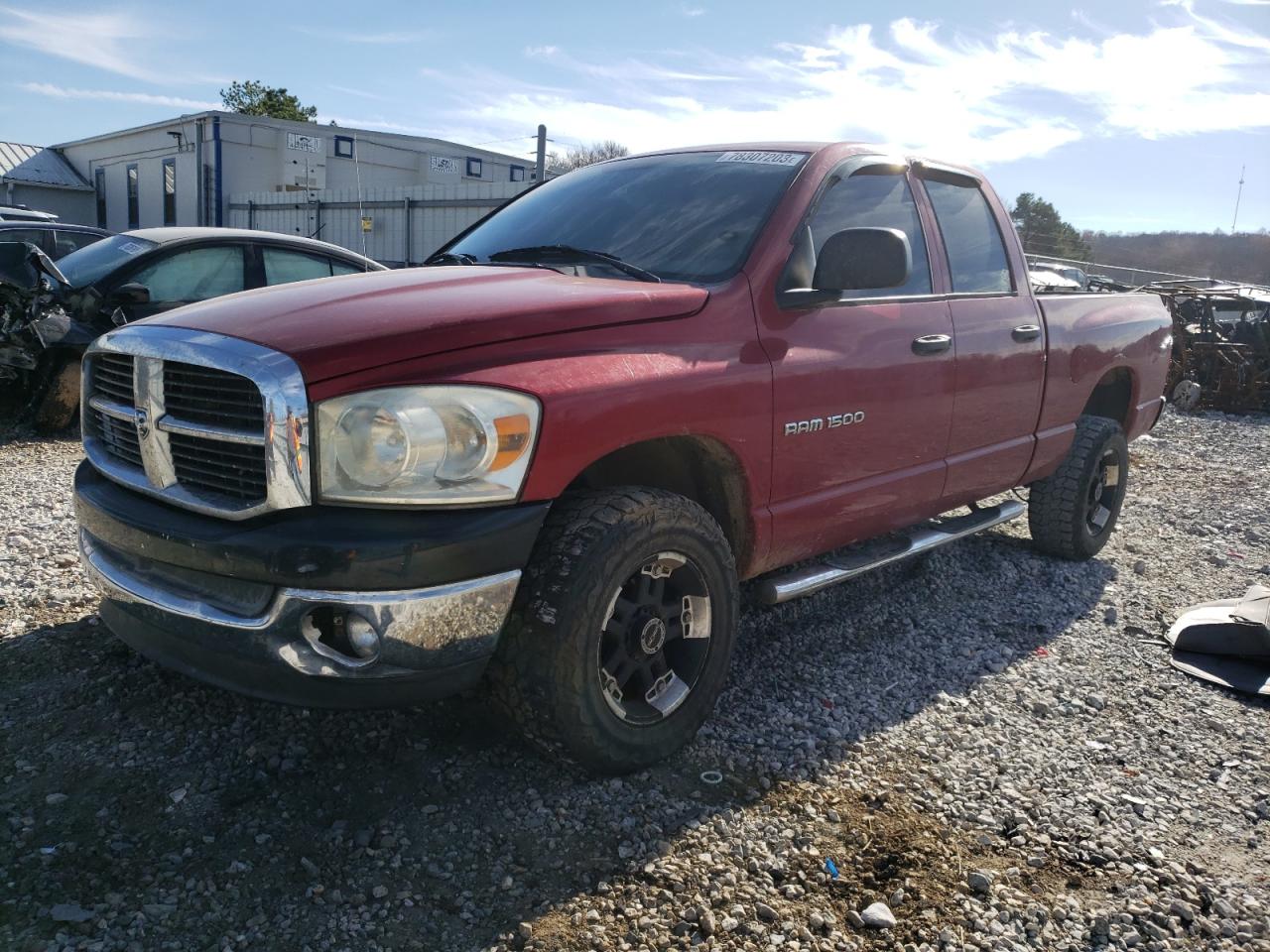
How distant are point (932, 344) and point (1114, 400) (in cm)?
250

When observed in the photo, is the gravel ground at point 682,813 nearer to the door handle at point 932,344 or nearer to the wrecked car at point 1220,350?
the door handle at point 932,344

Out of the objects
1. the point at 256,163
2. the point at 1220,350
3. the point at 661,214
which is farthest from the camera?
the point at 256,163

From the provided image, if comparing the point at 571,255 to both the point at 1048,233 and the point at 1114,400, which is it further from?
the point at 1048,233

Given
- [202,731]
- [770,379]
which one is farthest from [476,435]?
[202,731]

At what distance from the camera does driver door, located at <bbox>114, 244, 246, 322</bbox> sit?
6.93 m

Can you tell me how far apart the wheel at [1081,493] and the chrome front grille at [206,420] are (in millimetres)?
4073

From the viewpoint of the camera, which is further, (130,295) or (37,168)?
(37,168)

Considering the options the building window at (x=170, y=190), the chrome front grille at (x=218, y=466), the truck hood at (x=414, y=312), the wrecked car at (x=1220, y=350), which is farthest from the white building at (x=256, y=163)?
the chrome front grille at (x=218, y=466)

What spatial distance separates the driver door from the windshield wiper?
4076 mm

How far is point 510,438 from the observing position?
2.41m

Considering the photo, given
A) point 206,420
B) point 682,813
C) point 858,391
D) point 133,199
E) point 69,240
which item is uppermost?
point 133,199

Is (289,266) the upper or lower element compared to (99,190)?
lower

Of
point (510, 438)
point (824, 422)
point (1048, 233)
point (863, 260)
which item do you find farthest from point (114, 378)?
point (1048, 233)

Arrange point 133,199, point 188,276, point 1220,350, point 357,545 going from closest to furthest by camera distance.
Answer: point 357,545
point 188,276
point 1220,350
point 133,199
